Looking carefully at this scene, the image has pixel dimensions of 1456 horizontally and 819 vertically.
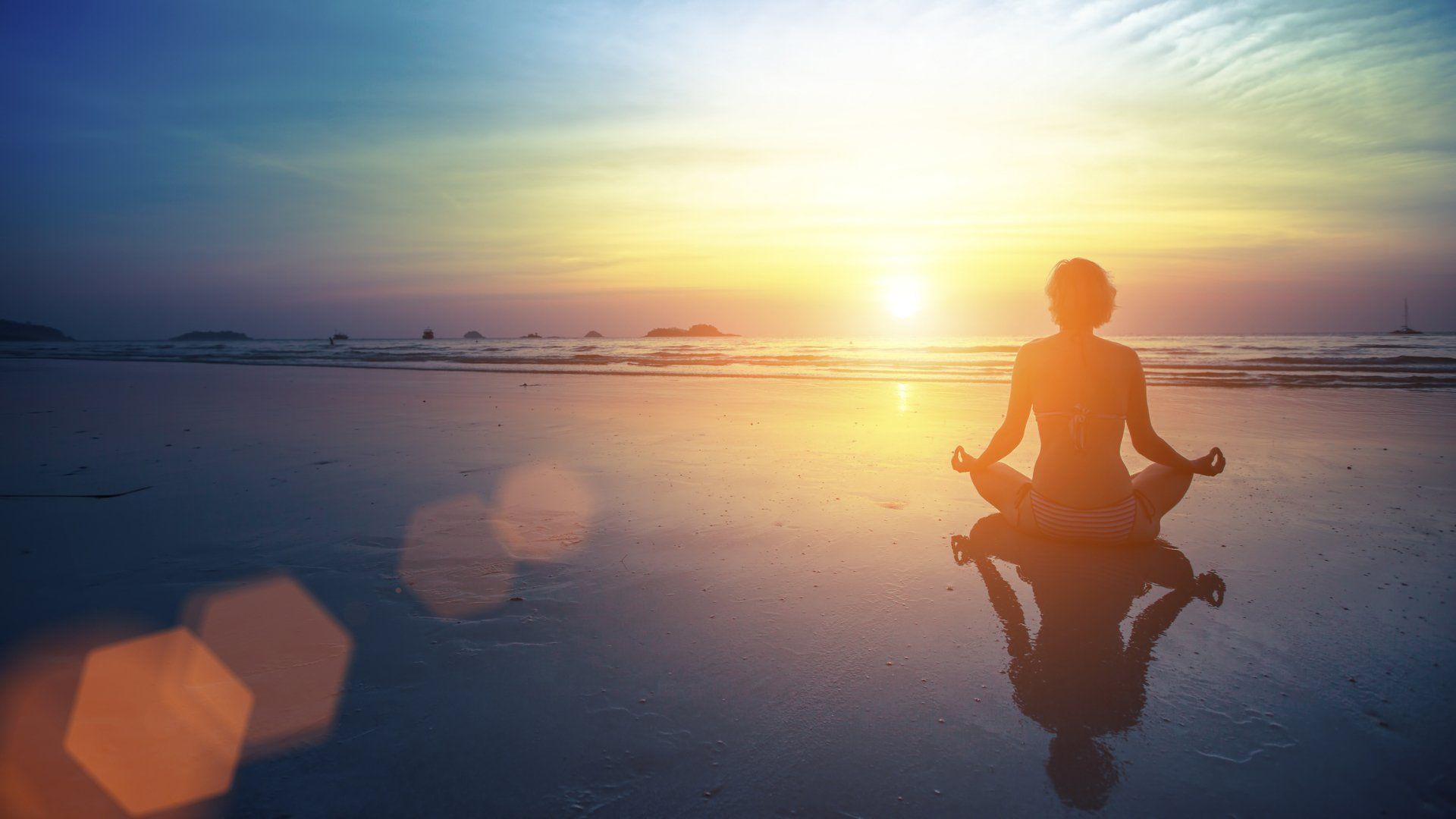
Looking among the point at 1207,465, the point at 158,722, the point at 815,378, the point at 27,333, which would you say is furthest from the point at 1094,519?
the point at 27,333

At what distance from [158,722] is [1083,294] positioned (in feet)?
17.5

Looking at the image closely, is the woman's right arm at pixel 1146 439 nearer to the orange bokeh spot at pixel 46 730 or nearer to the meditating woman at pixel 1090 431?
the meditating woman at pixel 1090 431

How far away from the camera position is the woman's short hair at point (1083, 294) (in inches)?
175

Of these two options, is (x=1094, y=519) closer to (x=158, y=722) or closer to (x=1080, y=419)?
(x=1080, y=419)

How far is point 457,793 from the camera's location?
88.0 inches

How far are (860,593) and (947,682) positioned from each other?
0.98m

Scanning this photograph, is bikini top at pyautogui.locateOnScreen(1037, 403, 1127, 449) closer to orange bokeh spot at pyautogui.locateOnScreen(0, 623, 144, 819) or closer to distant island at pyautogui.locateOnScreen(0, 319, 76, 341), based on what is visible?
orange bokeh spot at pyautogui.locateOnScreen(0, 623, 144, 819)

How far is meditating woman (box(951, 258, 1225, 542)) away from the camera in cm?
433

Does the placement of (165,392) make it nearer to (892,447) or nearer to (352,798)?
(892,447)

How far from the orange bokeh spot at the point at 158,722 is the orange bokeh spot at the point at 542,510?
1.83m

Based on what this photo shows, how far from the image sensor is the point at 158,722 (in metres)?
2.57

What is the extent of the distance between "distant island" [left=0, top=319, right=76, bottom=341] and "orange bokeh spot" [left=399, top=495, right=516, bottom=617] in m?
162

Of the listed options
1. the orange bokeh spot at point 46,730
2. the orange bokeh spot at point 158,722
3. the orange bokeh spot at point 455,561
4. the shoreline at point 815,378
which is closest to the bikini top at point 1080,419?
the orange bokeh spot at point 455,561

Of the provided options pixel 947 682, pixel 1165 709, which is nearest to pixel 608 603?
pixel 947 682
